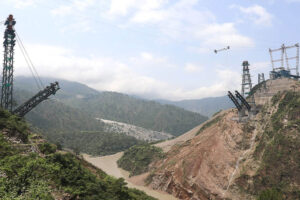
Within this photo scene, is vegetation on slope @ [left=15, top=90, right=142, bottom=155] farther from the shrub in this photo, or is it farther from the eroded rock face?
the shrub

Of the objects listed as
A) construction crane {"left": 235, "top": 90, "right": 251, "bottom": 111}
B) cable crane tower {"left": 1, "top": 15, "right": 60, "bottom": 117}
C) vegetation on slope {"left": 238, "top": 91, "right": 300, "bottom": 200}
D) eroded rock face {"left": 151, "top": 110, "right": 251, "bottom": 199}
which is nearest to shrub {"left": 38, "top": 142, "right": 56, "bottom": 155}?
cable crane tower {"left": 1, "top": 15, "right": 60, "bottom": 117}

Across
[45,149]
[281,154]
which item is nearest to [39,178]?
[45,149]

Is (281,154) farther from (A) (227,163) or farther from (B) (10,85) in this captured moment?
(B) (10,85)

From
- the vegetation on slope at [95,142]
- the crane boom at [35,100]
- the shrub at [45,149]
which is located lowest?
the vegetation on slope at [95,142]

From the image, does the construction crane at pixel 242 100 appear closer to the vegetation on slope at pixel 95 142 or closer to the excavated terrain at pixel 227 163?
the excavated terrain at pixel 227 163

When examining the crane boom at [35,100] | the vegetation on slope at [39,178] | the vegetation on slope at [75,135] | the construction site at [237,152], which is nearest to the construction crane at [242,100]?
the construction site at [237,152]

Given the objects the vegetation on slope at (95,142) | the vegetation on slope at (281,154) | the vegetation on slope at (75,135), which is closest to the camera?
the vegetation on slope at (281,154)
